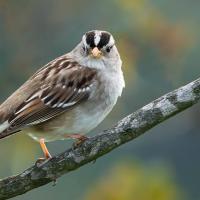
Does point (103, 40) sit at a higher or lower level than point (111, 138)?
higher

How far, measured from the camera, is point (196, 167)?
9.22 meters

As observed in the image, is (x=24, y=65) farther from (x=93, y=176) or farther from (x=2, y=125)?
(x=2, y=125)

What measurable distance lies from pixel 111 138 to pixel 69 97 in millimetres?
974

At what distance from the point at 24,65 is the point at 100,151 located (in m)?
4.55

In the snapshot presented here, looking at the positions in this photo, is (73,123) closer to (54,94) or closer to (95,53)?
(54,94)

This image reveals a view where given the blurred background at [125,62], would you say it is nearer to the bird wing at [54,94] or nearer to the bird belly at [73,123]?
the bird wing at [54,94]

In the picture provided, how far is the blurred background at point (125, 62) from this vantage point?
895cm

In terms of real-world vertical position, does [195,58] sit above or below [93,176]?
above

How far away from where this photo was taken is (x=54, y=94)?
5949 millimetres

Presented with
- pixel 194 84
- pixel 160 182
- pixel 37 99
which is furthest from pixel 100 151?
pixel 160 182

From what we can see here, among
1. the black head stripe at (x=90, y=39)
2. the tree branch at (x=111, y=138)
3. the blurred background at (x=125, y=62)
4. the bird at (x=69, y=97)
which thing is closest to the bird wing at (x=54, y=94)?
the bird at (x=69, y=97)

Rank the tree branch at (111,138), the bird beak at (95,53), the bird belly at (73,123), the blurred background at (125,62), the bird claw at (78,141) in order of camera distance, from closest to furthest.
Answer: the tree branch at (111,138) → the bird claw at (78,141) → the bird belly at (73,123) → the bird beak at (95,53) → the blurred background at (125,62)

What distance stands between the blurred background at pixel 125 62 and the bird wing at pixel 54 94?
2.61 metres

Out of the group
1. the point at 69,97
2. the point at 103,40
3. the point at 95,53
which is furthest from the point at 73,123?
the point at 103,40
